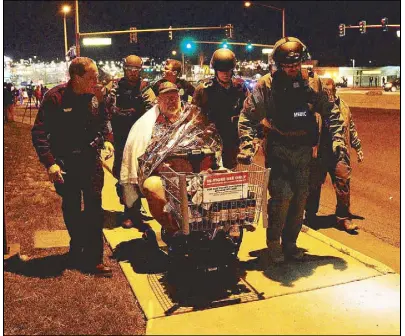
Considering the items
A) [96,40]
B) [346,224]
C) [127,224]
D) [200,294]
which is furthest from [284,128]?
[96,40]

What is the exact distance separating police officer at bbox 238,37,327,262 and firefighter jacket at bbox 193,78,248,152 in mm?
613

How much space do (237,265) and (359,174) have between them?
19.9ft

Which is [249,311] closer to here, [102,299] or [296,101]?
[102,299]

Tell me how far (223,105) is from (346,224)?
7.58 ft

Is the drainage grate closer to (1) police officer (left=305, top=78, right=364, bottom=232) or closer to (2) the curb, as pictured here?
(2) the curb

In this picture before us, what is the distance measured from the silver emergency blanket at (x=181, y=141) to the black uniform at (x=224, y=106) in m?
0.74

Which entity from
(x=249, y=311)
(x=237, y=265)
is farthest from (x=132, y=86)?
(x=249, y=311)

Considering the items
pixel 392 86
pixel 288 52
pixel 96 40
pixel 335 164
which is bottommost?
pixel 335 164

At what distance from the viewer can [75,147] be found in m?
4.99

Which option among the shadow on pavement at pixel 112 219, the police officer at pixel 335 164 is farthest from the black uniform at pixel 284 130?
the shadow on pavement at pixel 112 219

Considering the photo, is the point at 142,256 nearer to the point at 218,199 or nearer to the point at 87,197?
the point at 87,197

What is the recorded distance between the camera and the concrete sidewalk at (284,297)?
154 inches

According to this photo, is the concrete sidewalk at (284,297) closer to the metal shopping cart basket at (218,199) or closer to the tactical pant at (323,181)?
the metal shopping cart basket at (218,199)

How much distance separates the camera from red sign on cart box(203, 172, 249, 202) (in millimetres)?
3996
